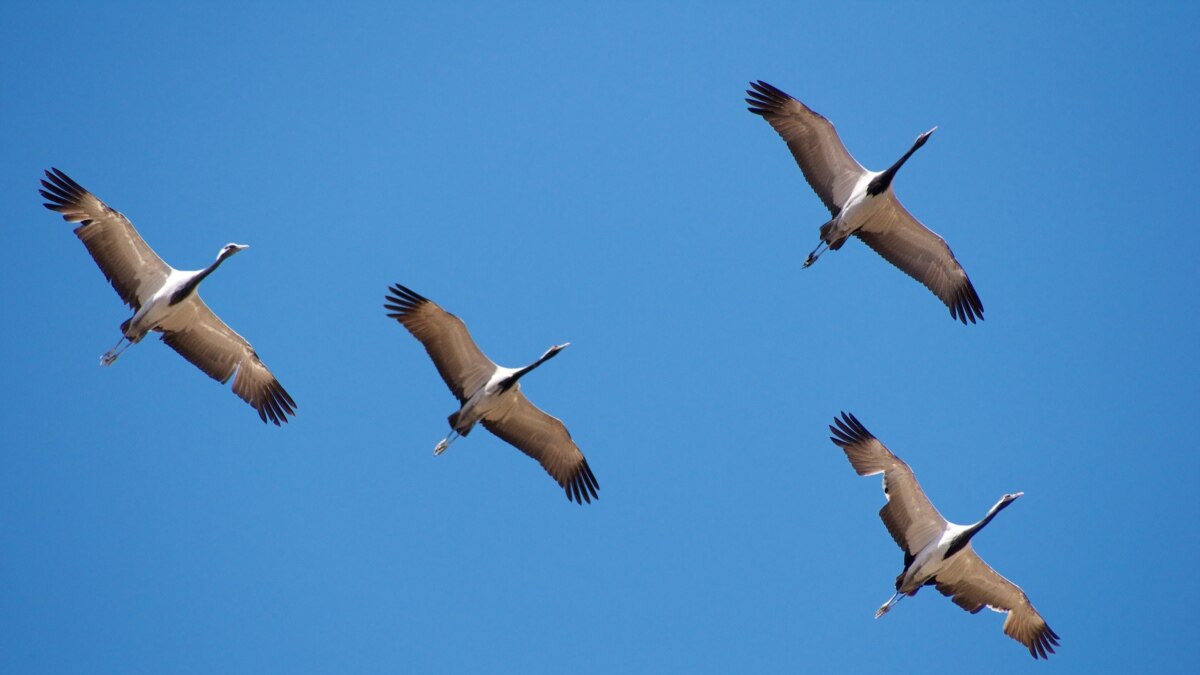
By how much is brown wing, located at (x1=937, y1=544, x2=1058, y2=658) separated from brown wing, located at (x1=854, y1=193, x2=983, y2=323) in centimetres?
436

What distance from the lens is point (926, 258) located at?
939 inches

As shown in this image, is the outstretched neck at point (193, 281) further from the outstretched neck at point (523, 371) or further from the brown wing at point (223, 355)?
the outstretched neck at point (523, 371)

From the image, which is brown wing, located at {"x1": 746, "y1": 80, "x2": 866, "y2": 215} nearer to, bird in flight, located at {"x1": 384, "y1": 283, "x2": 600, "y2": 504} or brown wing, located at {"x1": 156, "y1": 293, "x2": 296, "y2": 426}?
bird in flight, located at {"x1": 384, "y1": 283, "x2": 600, "y2": 504}

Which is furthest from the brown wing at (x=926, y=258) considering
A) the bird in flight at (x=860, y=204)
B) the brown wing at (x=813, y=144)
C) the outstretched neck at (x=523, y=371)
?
the outstretched neck at (x=523, y=371)

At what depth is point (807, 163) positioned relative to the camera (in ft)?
75.5

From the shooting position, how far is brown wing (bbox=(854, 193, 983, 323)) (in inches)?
920

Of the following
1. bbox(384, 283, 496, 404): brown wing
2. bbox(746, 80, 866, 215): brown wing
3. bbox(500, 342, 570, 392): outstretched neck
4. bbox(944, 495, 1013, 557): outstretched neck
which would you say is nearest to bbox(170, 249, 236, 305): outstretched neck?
bbox(384, 283, 496, 404): brown wing

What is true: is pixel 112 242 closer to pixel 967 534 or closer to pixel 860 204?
pixel 860 204

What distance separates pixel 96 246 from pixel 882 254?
536 inches

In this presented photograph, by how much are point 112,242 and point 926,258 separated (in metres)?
14.1

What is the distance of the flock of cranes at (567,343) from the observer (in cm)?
2198

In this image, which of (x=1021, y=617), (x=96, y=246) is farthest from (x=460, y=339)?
(x=1021, y=617)

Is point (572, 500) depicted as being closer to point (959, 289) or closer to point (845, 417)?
point (845, 417)

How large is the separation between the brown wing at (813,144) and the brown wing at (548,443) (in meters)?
6.14
